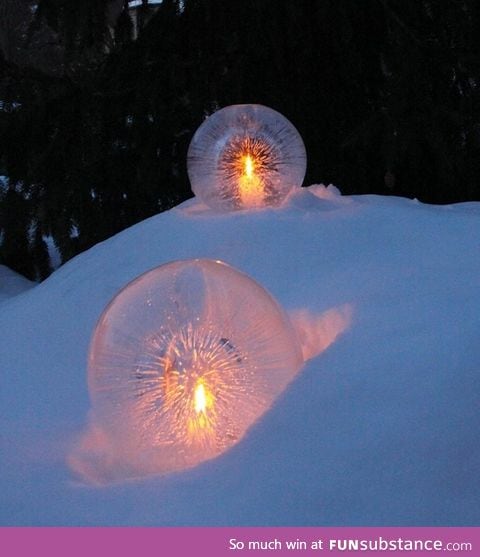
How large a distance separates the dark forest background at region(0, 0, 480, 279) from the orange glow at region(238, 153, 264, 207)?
1.02 meters

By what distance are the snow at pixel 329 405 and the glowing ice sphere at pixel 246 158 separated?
0.49 m

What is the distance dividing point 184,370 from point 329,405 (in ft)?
1.24

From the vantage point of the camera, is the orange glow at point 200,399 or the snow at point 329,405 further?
the orange glow at point 200,399

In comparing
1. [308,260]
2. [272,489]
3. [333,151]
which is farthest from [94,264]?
[272,489]

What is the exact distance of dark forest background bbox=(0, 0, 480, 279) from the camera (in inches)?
186

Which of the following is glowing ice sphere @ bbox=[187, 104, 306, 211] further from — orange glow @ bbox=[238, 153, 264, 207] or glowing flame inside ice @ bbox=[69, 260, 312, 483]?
glowing flame inside ice @ bbox=[69, 260, 312, 483]

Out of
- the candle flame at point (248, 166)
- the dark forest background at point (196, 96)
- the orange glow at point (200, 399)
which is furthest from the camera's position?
the dark forest background at point (196, 96)

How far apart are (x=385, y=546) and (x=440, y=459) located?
0.26 metres

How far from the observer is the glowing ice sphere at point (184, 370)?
6.40 ft

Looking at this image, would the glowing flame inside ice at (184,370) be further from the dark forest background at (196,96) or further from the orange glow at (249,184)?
the dark forest background at (196,96)

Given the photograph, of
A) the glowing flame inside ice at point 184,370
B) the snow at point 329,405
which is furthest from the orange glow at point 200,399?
the snow at point 329,405

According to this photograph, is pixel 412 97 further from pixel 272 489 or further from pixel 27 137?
pixel 272 489

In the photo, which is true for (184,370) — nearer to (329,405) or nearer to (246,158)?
(329,405)

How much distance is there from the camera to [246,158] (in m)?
3.81
